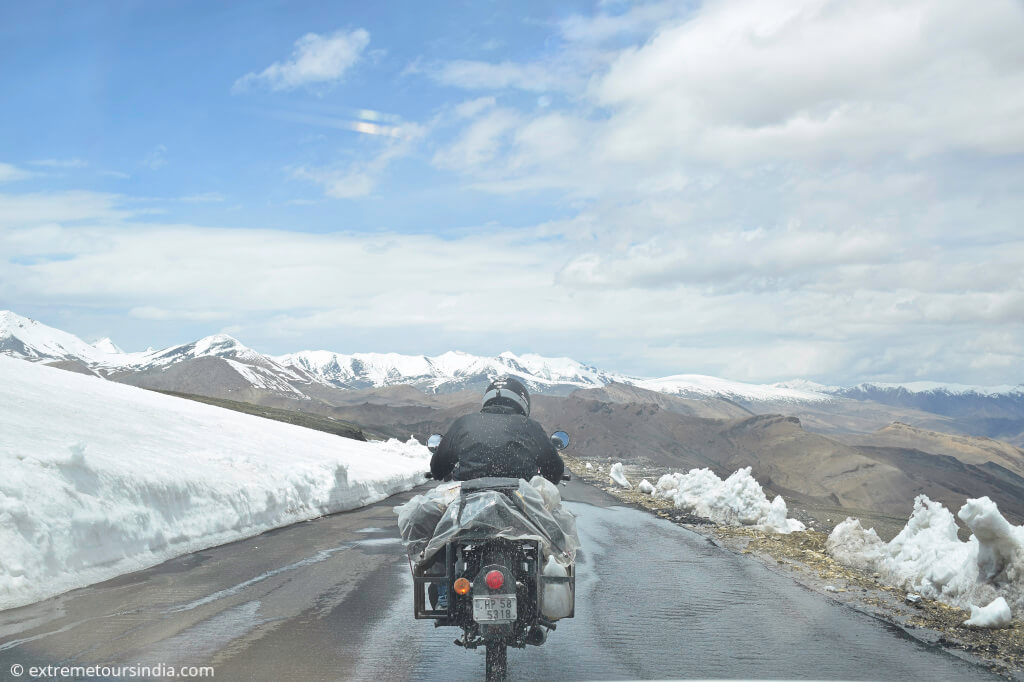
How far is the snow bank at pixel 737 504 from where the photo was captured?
52.2 ft

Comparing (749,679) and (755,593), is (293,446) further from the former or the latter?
(749,679)

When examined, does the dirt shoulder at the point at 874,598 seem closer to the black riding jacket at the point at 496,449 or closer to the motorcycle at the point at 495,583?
the motorcycle at the point at 495,583

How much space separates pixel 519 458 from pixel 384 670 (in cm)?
195

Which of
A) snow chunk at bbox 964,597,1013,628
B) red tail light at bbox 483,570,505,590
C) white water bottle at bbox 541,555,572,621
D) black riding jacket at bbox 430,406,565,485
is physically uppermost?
black riding jacket at bbox 430,406,565,485

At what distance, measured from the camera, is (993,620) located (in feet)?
24.5

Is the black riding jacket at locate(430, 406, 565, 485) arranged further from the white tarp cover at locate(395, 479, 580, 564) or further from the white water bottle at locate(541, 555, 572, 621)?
the white water bottle at locate(541, 555, 572, 621)

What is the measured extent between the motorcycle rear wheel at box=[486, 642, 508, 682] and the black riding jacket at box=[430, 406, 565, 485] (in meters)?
1.47

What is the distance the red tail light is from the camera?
16.7 feet

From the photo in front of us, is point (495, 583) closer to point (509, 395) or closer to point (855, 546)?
point (509, 395)

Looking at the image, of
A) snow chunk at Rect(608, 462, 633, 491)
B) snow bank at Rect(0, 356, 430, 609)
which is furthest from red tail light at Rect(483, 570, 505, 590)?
snow chunk at Rect(608, 462, 633, 491)

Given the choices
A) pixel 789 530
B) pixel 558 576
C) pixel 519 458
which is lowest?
pixel 789 530

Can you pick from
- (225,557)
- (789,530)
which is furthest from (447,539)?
(789,530)

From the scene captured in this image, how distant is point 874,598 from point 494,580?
20.3ft

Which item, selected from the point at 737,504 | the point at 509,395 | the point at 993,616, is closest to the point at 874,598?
the point at 993,616
